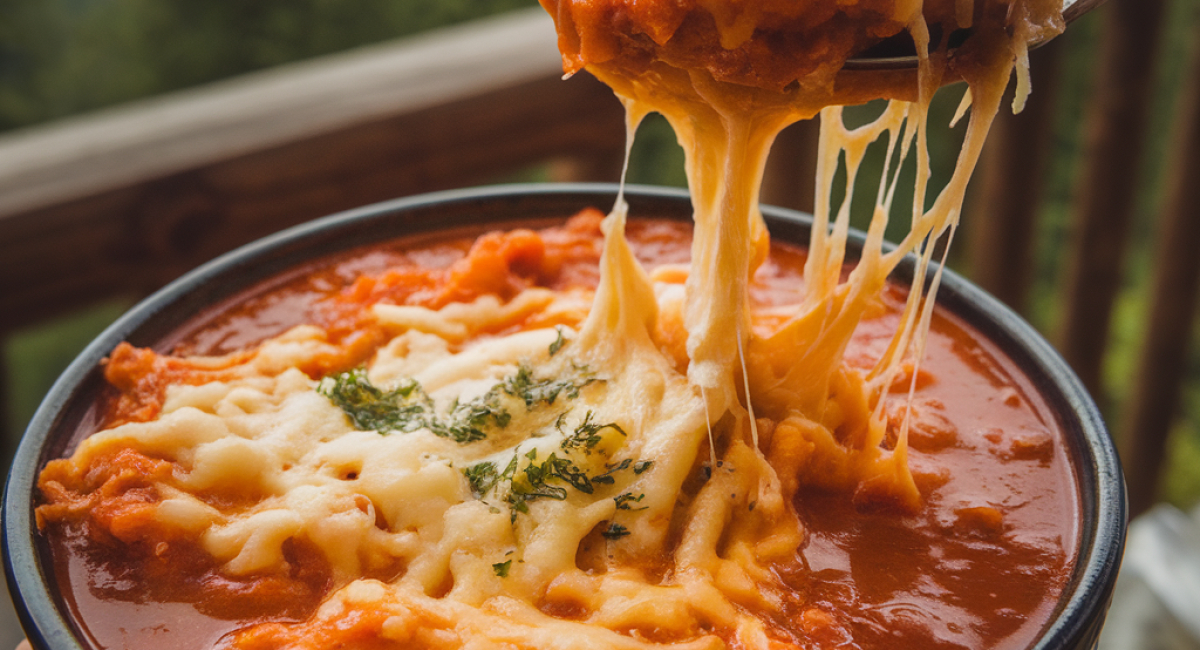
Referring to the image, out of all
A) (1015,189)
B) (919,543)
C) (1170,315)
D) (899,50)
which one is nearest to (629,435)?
(919,543)

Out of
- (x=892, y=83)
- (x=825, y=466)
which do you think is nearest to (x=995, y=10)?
(x=892, y=83)

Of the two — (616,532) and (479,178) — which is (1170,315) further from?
(616,532)

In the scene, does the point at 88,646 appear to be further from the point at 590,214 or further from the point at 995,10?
the point at 995,10

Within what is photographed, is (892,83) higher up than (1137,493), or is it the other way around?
(892,83)

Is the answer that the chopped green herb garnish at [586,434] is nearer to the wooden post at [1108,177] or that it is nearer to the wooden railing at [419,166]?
the wooden railing at [419,166]

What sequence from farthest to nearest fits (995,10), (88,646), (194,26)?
(194,26)
(995,10)
(88,646)

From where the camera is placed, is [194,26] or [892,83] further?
[194,26]
